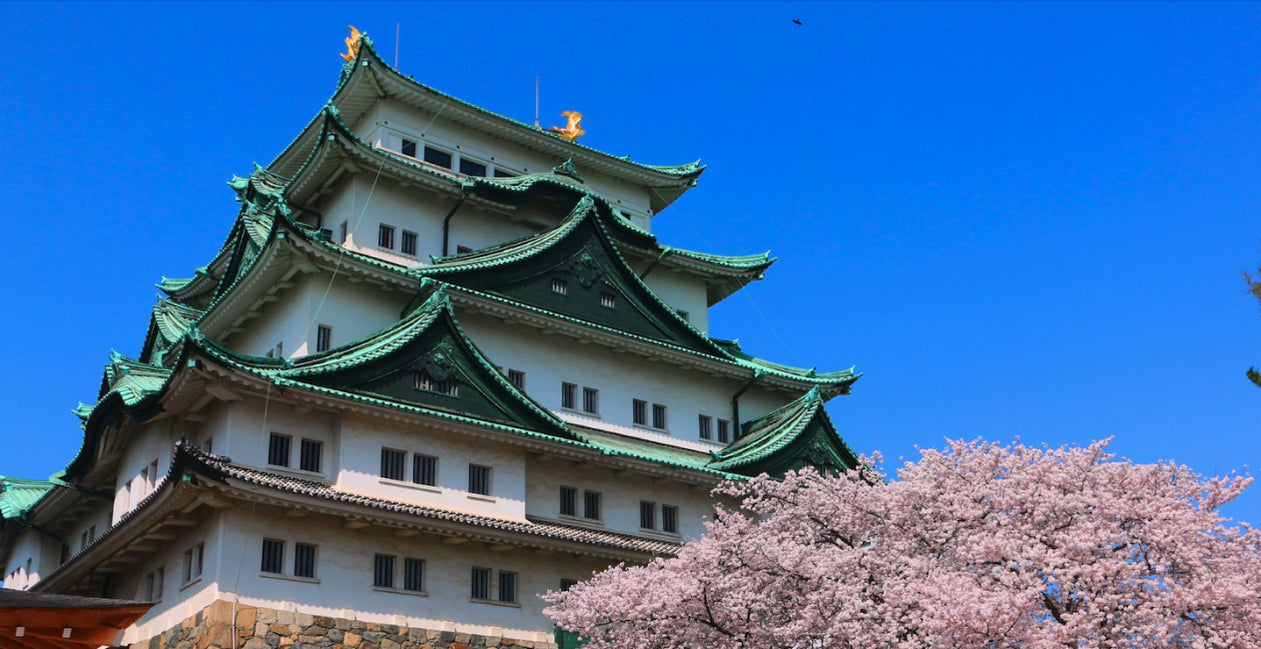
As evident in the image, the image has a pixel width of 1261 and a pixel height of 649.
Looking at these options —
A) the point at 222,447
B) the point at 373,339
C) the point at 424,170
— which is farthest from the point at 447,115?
the point at 222,447

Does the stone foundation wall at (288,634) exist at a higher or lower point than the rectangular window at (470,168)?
lower

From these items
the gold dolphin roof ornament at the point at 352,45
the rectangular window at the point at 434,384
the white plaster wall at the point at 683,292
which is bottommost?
the rectangular window at the point at 434,384

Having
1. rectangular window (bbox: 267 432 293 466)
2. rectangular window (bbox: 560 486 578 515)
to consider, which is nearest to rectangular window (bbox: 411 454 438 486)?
rectangular window (bbox: 267 432 293 466)

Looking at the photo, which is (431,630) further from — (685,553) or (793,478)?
(793,478)

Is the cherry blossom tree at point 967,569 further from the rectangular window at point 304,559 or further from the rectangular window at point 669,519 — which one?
the rectangular window at point 669,519

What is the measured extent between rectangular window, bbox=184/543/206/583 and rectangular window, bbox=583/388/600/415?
1353cm

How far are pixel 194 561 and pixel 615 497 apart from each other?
12.5 metres

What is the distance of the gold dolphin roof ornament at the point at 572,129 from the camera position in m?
46.5

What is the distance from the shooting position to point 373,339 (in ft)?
107

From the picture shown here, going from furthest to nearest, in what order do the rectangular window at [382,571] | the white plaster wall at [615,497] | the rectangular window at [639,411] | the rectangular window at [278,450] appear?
the rectangular window at [639,411]
the white plaster wall at [615,497]
the rectangular window at [278,450]
the rectangular window at [382,571]

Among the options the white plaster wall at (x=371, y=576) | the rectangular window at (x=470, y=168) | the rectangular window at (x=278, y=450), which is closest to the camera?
the white plaster wall at (x=371, y=576)

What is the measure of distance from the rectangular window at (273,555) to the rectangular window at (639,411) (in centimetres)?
1418

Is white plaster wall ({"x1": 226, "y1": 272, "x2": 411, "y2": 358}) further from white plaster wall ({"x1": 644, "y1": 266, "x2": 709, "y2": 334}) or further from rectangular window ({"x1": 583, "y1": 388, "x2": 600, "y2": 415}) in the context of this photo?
white plaster wall ({"x1": 644, "y1": 266, "x2": 709, "y2": 334})

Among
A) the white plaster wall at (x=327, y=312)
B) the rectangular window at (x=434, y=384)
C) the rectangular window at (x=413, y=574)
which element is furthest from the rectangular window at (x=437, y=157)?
the rectangular window at (x=413, y=574)
